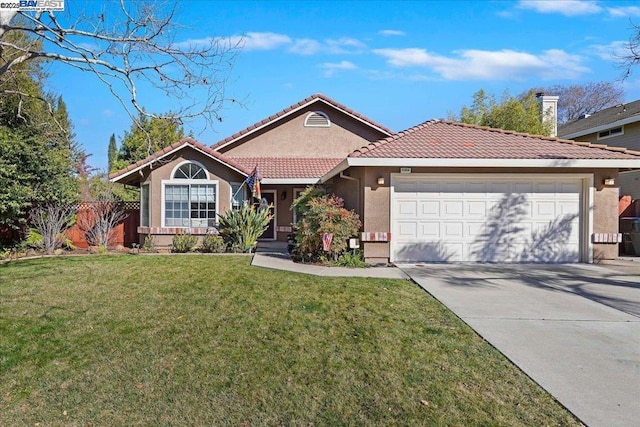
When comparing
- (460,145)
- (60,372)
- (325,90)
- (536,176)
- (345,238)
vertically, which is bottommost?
(60,372)

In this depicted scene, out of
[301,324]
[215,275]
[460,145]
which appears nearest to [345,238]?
[215,275]

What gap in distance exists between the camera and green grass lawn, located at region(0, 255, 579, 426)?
391 cm

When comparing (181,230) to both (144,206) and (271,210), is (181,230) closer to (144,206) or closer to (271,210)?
(144,206)

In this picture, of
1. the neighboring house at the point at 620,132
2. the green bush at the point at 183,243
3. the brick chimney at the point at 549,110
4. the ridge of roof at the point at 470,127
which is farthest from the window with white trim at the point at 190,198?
the brick chimney at the point at 549,110

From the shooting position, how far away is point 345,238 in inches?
445

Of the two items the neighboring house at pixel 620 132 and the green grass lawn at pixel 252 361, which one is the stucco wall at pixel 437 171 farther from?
the neighboring house at pixel 620 132

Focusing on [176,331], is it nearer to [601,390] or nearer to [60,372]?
[60,372]

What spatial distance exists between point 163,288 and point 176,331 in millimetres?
2634

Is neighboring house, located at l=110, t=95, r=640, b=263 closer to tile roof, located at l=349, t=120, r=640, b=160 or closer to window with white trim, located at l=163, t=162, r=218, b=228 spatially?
tile roof, located at l=349, t=120, r=640, b=160

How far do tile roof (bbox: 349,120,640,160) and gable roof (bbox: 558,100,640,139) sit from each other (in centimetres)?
812

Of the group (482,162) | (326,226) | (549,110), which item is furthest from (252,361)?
(549,110)

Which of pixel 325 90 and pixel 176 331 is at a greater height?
pixel 325 90

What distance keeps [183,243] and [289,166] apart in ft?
20.5

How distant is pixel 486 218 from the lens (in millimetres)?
11852
